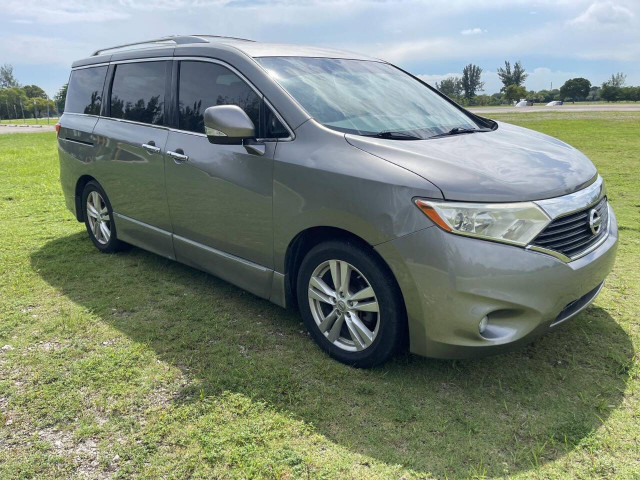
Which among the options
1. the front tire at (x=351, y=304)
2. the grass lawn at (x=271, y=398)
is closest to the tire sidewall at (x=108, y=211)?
the grass lawn at (x=271, y=398)

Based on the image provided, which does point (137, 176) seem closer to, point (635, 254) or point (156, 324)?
point (156, 324)

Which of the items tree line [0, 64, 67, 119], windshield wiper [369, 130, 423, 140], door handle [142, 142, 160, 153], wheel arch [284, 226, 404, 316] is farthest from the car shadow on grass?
tree line [0, 64, 67, 119]

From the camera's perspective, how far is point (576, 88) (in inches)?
2975

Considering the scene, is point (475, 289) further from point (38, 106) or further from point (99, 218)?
point (38, 106)

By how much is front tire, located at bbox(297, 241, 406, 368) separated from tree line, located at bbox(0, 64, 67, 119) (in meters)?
120

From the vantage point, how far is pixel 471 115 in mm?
4117

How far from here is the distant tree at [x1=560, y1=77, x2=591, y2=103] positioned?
246ft

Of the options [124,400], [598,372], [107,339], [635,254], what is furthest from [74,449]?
[635,254]

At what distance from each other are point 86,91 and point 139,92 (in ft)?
3.73

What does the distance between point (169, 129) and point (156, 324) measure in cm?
150

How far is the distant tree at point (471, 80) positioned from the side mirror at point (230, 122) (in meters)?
88.8

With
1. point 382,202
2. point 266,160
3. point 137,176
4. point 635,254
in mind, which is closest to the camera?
point 382,202

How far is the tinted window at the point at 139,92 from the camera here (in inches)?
169

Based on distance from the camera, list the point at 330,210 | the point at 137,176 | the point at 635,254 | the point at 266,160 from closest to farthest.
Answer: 1. the point at 330,210
2. the point at 266,160
3. the point at 137,176
4. the point at 635,254
